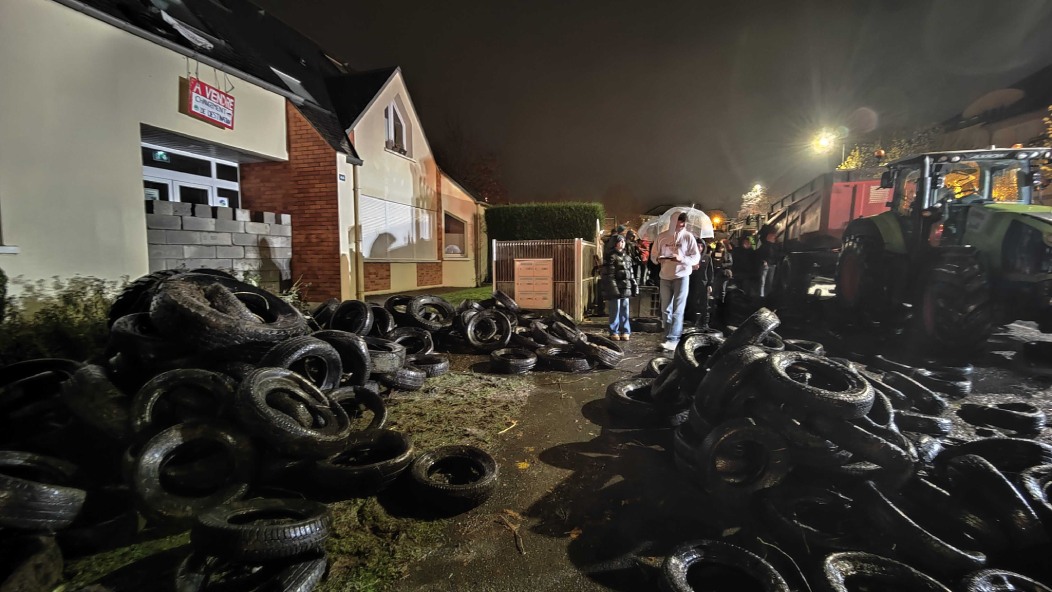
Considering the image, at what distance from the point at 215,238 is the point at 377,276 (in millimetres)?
4693

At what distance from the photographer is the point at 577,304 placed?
33.2 ft

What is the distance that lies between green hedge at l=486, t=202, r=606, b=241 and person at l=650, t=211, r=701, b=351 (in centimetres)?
506

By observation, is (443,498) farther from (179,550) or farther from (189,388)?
(189,388)

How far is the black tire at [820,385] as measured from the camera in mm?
2773

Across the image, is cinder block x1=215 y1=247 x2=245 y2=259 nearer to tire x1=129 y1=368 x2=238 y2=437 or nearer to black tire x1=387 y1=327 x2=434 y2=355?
black tire x1=387 y1=327 x2=434 y2=355

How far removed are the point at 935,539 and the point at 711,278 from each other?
7.61 m

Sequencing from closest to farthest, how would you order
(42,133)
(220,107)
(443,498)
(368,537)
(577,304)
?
1. (368,537)
2. (443,498)
3. (42,133)
4. (220,107)
5. (577,304)

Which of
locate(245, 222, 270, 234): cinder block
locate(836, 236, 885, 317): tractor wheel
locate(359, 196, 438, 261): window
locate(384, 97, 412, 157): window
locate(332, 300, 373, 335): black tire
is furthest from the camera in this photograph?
locate(384, 97, 412, 157): window

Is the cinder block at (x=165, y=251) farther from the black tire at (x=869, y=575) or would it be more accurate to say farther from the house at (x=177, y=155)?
the black tire at (x=869, y=575)

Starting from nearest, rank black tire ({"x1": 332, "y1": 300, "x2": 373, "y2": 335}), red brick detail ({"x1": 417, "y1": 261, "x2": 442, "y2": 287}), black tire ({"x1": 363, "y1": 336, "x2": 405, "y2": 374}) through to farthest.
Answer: black tire ({"x1": 363, "y1": 336, "x2": 405, "y2": 374}), black tire ({"x1": 332, "y1": 300, "x2": 373, "y2": 335}), red brick detail ({"x1": 417, "y1": 261, "x2": 442, "y2": 287})

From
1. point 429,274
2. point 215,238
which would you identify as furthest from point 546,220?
point 215,238

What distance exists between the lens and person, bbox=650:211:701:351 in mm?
7059

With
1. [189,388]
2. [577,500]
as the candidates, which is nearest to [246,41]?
[189,388]

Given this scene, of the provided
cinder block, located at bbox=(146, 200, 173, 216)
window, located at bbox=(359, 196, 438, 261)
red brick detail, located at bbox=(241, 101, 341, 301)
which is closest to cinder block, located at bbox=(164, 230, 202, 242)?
cinder block, located at bbox=(146, 200, 173, 216)
